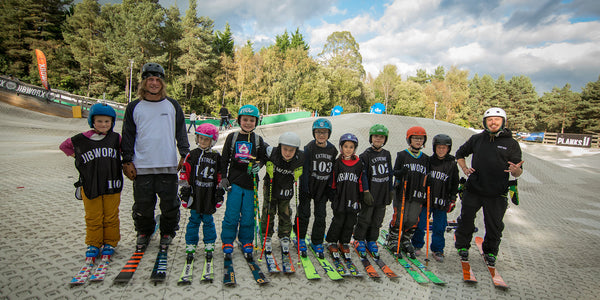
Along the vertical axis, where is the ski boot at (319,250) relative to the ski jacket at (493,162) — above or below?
below

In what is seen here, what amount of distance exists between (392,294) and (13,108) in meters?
30.2

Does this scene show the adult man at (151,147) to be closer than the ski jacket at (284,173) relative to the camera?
Yes

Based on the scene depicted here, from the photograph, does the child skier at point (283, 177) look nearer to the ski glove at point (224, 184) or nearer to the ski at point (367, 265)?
the ski glove at point (224, 184)

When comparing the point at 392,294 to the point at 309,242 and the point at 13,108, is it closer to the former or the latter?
the point at 309,242

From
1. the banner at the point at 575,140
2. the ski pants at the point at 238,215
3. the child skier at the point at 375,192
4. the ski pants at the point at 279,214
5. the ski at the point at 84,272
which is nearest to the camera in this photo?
the ski at the point at 84,272

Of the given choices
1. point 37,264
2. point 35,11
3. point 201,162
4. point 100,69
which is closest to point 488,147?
point 201,162

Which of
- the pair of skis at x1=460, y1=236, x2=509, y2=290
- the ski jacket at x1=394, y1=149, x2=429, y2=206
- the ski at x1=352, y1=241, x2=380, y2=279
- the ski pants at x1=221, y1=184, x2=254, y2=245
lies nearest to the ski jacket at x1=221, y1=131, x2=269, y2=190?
the ski pants at x1=221, y1=184, x2=254, y2=245

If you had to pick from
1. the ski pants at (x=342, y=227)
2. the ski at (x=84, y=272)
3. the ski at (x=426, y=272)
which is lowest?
the ski at (x=426, y=272)

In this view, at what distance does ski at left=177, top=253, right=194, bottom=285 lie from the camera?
2.72 metres

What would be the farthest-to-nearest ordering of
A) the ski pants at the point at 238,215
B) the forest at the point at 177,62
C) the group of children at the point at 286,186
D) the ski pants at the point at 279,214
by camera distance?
the forest at the point at 177,62, the ski pants at the point at 279,214, the ski pants at the point at 238,215, the group of children at the point at 286,186

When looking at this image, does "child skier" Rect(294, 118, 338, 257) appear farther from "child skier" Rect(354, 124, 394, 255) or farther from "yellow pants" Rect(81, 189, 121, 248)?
"yellow pants" Rect(81, 189, 121, 248)

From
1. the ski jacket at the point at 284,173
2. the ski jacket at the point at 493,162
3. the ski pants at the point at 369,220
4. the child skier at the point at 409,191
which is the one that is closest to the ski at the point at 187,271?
the ski jacket at the point at 284,173

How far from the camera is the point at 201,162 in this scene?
3.29 metres

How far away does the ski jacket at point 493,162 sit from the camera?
134 inches
